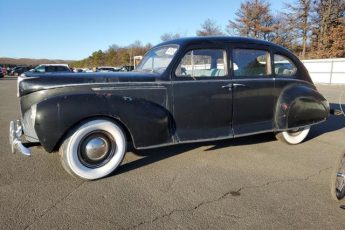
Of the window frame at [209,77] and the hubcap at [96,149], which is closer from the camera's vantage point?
the hubcap at [96,149]

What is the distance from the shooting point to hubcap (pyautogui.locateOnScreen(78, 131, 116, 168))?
4023mm

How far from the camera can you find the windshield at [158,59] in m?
4.73

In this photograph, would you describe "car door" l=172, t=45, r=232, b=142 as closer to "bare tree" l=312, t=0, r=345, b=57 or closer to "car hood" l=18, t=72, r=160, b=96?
"car hood" l=18, t=72, r=160, b=96

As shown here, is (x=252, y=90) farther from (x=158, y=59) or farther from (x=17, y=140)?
(x=17, y=140)

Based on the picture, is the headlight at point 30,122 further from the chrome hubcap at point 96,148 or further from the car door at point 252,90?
the car door at point 252,90

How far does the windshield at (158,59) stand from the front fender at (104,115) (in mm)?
731

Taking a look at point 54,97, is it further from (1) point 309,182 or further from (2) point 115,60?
(2) point 115,60

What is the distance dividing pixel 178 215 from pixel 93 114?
5.18 feet

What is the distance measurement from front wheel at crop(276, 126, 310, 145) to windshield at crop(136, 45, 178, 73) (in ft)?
8.31

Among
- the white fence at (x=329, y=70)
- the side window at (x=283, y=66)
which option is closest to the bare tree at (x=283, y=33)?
the white fence at (x=329, y=70)

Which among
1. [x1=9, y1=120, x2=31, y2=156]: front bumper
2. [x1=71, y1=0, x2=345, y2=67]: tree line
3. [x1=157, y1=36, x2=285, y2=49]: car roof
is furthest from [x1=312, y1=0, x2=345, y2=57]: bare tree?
[x1=9, y1=120, x2=31, y2=156]: front bumper

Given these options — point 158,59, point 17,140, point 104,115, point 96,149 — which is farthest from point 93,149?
point 158,59

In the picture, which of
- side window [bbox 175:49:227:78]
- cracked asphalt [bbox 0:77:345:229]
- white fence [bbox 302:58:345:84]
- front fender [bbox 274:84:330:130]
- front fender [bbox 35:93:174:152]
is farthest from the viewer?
white fence [bbox 302:58:345:84]

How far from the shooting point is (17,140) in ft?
13.1
